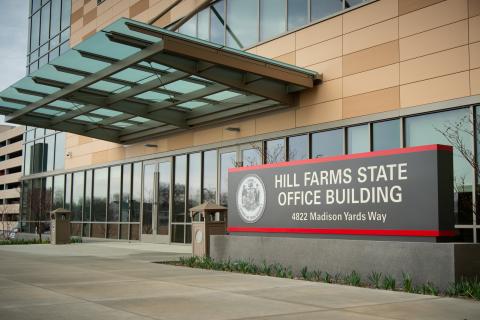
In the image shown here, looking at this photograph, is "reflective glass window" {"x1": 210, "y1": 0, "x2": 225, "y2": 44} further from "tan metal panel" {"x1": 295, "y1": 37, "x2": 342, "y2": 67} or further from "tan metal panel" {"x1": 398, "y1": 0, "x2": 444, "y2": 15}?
"tan metal panel" {"x1": 398, "y1": 0, "x2": 444, "y2": 15}

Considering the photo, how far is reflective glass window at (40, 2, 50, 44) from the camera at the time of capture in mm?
37906

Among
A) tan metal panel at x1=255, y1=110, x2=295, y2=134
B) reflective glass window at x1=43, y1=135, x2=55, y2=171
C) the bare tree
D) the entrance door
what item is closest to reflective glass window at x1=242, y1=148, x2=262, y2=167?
tan metal panel at x1=255, y1=110, x2=295, y2=134

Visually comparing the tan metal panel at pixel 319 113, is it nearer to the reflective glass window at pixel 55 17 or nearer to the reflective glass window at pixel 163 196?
the reflective glass window at pixel 163 196

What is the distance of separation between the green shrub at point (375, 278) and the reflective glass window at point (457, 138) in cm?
496

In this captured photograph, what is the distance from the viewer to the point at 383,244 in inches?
415

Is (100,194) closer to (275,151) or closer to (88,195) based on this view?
(88,195)

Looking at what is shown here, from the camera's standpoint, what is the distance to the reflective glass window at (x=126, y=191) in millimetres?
28969

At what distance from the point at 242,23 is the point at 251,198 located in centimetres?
1052

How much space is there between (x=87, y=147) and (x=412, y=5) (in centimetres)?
2168

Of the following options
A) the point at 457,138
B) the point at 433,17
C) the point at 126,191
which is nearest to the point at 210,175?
the point at 126,191

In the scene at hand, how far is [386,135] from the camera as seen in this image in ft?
55.2

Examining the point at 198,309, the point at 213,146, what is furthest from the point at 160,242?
the point at 198,309

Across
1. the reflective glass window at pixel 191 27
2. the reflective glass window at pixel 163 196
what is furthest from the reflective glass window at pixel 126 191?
the reflective glass window at pixel 191 27

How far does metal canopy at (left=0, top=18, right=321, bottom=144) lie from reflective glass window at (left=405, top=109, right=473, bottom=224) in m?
4.50
